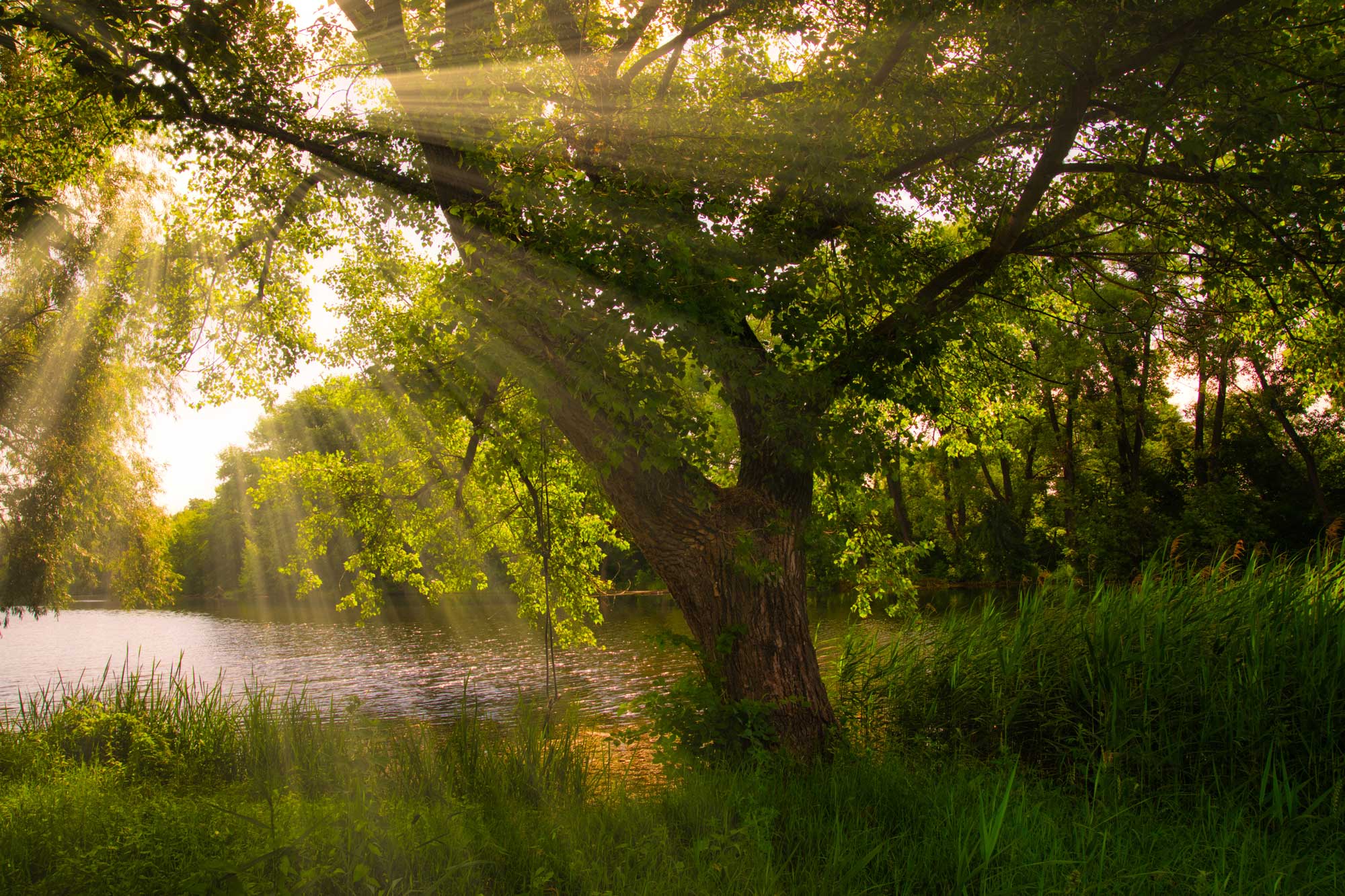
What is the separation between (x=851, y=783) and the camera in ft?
15.2

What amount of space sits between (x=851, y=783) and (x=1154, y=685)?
258 cm

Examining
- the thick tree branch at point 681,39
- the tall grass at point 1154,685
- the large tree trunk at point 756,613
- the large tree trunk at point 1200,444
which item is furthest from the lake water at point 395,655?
the large tree trunk at point 1200,444

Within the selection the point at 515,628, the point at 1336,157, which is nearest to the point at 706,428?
the point at 1336,157

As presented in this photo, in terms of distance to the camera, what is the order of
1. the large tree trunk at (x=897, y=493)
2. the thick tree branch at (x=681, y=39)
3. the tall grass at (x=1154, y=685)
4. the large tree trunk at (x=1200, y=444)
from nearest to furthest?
the tall grass at (x=1154, y=685) → the large tree trunk at (x=897, y=493) → the thick tree branch at (x=681, y=39) → the large tree trunk at (x=1200, y=444)

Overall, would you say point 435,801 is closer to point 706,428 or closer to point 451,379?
point 706,428

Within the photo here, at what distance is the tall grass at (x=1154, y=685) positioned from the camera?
5199 millimetres

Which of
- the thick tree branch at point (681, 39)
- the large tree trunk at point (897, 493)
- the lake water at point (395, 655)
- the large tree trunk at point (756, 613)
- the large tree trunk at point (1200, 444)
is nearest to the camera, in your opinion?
the large tree trunk at point (897, 493)

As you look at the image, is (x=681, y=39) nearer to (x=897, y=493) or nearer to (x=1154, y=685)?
(x=1154, y=685)

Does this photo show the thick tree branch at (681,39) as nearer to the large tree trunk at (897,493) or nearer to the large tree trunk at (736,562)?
the large tree trunk at (736,562)

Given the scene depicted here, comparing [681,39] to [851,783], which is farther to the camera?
[681,39]

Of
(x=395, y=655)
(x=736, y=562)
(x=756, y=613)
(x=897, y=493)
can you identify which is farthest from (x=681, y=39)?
(x=897, y=493)

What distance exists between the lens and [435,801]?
166 inches

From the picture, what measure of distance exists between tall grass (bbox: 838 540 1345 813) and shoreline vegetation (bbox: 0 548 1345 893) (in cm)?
2

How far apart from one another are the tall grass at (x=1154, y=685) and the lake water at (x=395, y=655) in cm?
192
